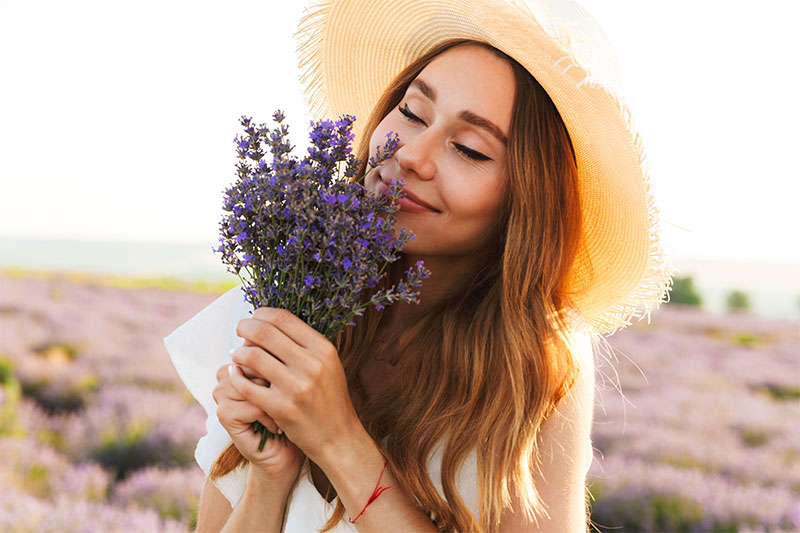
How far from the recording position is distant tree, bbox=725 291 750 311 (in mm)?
11539

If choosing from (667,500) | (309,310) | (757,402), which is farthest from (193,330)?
(757,402)

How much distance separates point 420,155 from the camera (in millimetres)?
1830

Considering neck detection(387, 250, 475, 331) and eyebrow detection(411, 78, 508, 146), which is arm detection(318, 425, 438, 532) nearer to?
neck detection(387, 250, 475, 331)

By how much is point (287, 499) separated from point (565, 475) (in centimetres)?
81

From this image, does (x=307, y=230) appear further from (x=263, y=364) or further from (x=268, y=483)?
(x=268, y=483)

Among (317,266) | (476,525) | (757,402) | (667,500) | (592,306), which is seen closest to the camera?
(317,266)

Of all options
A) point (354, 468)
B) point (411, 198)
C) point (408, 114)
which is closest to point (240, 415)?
point (354, 468)

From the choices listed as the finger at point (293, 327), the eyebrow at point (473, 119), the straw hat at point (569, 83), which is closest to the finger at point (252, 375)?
the finger at point (293, 327)

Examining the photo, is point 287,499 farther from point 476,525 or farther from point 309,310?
point 309,310

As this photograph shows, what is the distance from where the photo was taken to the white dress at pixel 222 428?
6.61 feet

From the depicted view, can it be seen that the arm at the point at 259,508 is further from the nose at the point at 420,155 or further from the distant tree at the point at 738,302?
the distant tree at the point at 738,302

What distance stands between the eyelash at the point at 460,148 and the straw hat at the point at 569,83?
0.31 metres

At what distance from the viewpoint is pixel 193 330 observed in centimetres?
254

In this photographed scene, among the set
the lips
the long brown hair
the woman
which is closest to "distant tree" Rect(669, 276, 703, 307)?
the woman
